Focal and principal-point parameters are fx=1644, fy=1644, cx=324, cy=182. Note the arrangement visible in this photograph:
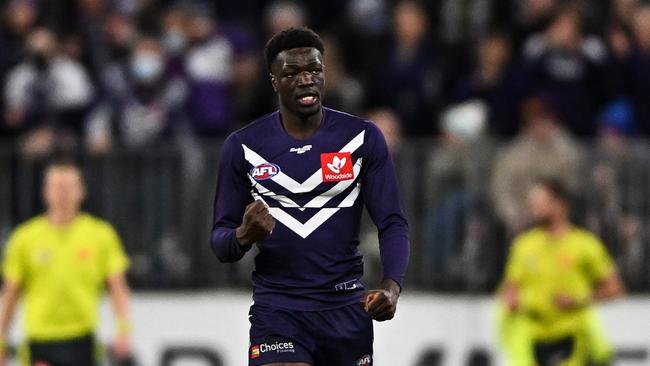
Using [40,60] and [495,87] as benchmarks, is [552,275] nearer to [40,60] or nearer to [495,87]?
[495,87]

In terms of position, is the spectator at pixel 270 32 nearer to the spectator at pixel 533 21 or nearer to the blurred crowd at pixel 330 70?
the blurred crowd at pixel 330 70

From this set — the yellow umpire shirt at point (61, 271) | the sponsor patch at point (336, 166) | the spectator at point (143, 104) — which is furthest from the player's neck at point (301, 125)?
the spectator at point (143, 104)

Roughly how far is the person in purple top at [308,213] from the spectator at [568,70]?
7.27 m

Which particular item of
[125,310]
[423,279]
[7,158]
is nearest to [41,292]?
[125,310]

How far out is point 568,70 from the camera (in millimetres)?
15102

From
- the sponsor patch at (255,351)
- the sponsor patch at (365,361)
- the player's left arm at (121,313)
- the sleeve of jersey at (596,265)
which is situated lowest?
the sponsor patch at (365,361)

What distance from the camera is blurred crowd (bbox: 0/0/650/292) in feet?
49.5

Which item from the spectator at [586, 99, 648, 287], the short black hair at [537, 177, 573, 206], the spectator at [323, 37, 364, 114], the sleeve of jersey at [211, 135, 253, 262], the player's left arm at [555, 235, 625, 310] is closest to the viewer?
the sleeve of jersey at [211, 135, 253, 262]

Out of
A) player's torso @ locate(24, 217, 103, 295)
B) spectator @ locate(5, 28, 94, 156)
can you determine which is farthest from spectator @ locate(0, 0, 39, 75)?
player's torso @ locate(24, 217, 103, 295)

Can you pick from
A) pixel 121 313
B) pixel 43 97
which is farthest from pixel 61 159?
pixel 43 97

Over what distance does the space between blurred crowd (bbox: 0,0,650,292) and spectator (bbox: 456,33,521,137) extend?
0.06 feet

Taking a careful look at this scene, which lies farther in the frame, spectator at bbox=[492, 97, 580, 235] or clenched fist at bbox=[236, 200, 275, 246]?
spectator at bbox=[492, 97, 580, 235]

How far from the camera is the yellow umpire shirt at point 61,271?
12781 mm

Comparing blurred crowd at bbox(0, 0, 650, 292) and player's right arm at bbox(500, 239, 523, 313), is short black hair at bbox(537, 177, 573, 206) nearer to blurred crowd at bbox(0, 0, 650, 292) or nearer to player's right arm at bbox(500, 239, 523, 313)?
player's right arm at bbox(500, 239, 523, 313)
